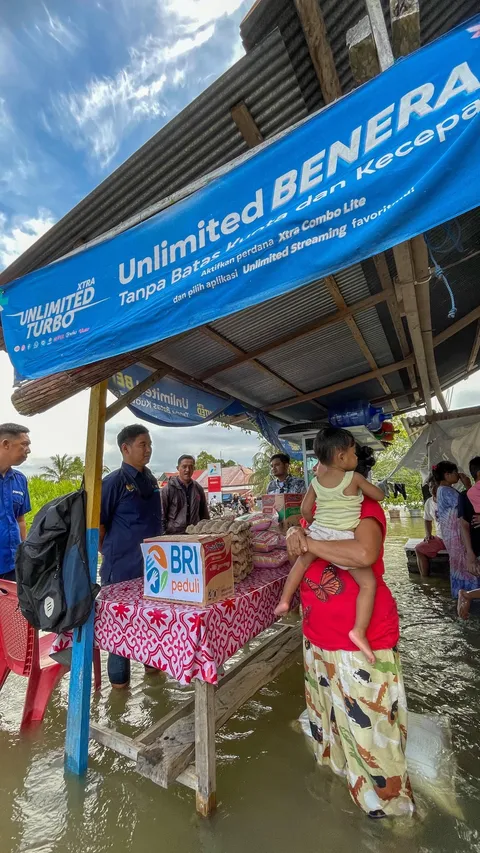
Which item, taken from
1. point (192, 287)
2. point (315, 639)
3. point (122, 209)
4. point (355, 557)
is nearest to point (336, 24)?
point (192, 287)

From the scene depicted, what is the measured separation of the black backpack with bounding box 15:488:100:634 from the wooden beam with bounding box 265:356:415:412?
3.93 m

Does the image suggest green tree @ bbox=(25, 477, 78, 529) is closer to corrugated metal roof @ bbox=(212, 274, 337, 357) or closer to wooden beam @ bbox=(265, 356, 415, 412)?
wooden beam @ bbox=(265, 356, 415, 412)

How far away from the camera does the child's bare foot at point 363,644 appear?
5.53 feet

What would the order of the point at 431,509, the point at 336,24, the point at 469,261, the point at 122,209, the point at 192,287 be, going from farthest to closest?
1. the point at 431,509
2. the point at 469,261
3. the point at 122,209
4. the point at 192,287
5. the point at 336,24

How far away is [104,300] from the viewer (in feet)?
6.51

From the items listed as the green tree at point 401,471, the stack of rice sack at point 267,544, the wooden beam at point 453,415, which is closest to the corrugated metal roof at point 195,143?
the stack of rice sack at point 267,544

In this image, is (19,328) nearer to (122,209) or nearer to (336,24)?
(122,209)

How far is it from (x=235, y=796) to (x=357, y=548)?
1.42 metres

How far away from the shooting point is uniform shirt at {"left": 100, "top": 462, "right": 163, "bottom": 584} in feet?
9.46

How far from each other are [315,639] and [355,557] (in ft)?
1.64

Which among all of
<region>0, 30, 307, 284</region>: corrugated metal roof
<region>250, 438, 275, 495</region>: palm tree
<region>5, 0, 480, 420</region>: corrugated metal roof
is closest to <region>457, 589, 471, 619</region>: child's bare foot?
<region>5, 0, 480, 420</region>: corrugated metal roof

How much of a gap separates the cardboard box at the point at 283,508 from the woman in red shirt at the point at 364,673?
1.05m

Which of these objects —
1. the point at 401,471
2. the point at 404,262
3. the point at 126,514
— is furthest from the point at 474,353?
the point at 401,471

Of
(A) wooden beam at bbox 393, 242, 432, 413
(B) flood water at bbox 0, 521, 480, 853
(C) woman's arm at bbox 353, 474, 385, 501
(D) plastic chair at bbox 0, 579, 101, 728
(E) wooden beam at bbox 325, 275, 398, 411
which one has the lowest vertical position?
(B) flood water at bbox 0, 521, 480, 853
